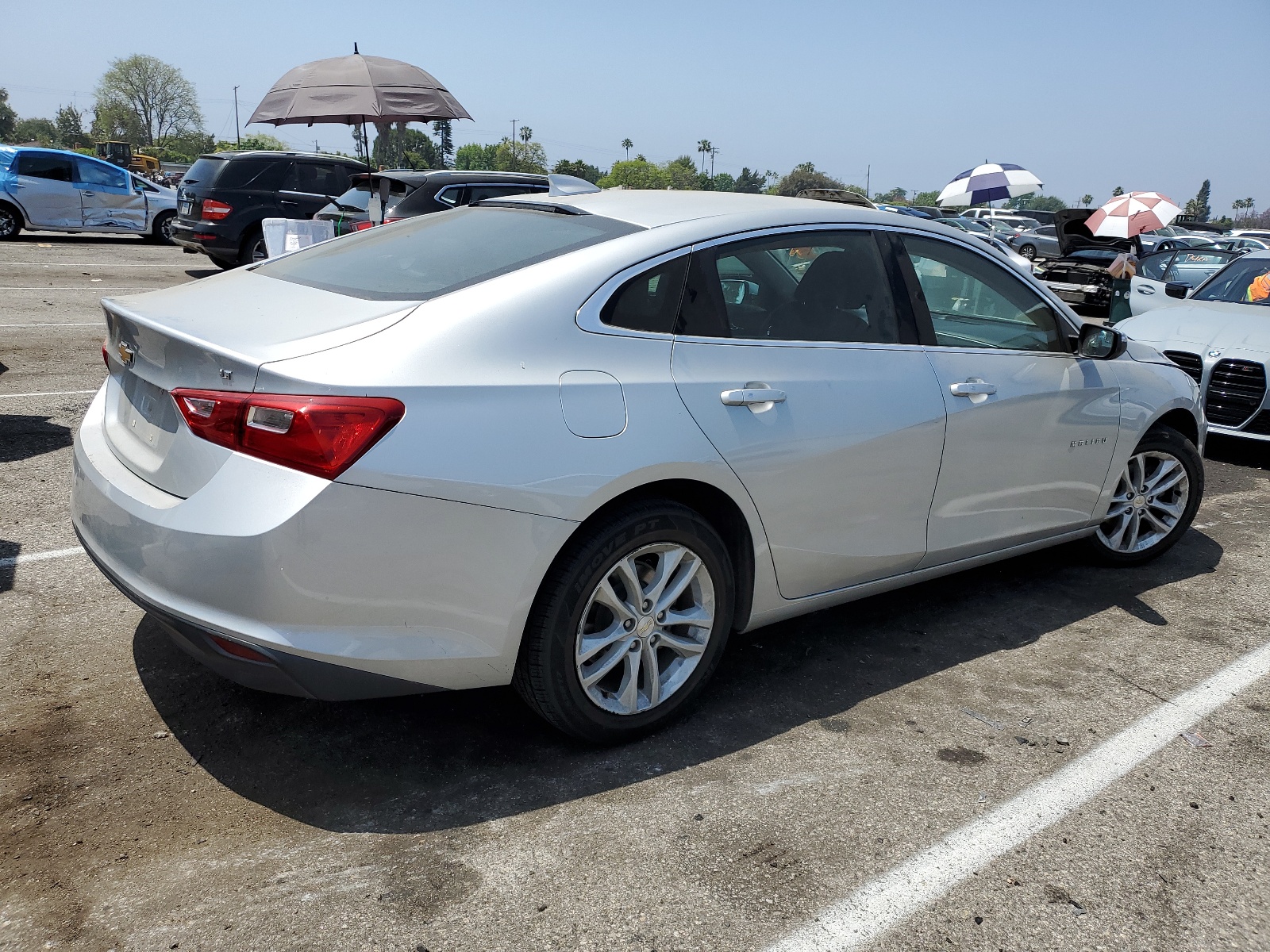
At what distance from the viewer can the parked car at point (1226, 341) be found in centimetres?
738

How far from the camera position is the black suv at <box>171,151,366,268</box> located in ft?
46.8

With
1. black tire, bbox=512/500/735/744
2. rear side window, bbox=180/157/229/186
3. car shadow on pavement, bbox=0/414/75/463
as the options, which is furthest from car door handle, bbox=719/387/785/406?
rear side window, bbox=180/157/229/186

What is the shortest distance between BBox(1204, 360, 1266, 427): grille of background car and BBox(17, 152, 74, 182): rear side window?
19210 mm

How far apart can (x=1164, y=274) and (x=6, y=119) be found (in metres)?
172

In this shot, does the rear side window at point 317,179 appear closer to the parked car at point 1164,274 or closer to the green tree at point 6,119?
the parked car at point 1164,274

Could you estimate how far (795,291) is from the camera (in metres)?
3.49

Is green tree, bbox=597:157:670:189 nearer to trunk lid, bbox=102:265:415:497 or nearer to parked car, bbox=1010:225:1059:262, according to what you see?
parked car, bbox=1010:225:1059:262

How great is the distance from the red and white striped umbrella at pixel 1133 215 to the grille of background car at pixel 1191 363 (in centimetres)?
450

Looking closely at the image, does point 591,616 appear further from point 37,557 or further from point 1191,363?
point 1191,363

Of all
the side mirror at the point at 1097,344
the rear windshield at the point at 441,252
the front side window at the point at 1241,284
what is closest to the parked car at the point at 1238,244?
the front side window at the point at 1241,284

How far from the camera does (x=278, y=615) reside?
97.8 inches

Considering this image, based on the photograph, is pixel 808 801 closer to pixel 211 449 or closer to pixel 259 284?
pixel 211 449

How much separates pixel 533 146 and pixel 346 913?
655 feet

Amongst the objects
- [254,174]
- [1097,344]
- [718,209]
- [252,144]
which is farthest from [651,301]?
[252,144]
